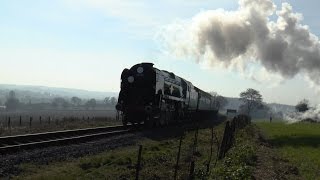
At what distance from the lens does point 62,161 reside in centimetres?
1716

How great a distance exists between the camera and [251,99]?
19600 centimetres

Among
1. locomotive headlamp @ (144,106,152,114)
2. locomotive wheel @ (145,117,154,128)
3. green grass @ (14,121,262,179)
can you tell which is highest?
locomotive headlamp @ (144,106,152,114)

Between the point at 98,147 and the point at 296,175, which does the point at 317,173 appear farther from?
the point at 98,147

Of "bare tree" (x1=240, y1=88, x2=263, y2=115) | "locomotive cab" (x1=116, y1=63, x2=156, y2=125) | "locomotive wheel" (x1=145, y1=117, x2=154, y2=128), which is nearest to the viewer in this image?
"locomotive cab" (x1=116, y1=63, x2=156, y2=125)

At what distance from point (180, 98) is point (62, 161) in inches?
997

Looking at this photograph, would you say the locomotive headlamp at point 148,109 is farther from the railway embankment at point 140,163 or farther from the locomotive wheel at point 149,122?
the railway embankment at point 140,163

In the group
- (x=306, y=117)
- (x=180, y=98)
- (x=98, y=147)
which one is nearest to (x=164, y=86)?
(x=180, y=98)

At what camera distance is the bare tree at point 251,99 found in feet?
636

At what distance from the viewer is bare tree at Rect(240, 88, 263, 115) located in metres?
194

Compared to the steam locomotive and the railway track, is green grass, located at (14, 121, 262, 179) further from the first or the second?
the steam locomotive

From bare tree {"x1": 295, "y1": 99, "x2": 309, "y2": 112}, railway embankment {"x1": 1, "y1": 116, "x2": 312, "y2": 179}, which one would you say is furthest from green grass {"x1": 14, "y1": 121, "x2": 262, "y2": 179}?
bare tree {"x1": 295, "y1": 99, "x2": 309, "y2": 112}

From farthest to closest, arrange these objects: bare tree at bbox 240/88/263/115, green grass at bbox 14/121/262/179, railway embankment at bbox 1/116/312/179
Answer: bare tree at bbox 240/88/263/115 → railway embankment at bbox 1/116/312/179 → green grass at bbox 14/121/262/179

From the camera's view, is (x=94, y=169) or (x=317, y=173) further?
(x=317, y=173)

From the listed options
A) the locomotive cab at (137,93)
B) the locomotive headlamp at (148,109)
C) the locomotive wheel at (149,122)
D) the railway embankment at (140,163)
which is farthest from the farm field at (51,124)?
the railway embankment at (140,163)
